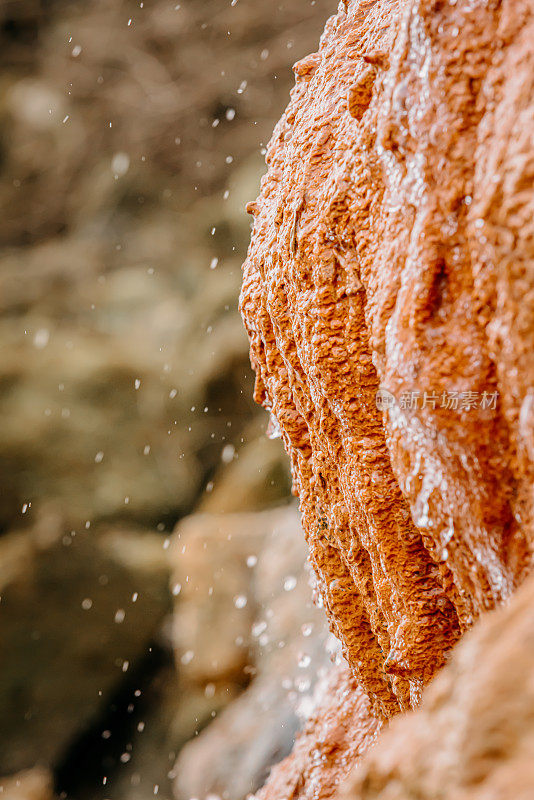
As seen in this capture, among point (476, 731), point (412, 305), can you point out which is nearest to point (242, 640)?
point (412, 305)

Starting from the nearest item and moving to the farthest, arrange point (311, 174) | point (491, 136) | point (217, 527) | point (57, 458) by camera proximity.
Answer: point (491, 136), point (311, 174), point (217, 527), point (57, 458)

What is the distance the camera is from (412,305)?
1235mm

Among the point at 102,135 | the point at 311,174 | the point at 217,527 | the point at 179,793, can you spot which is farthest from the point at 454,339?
the point at 102,135

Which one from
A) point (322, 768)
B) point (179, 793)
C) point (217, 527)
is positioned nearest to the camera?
point (322, 768)

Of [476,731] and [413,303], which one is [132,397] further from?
[476,731]

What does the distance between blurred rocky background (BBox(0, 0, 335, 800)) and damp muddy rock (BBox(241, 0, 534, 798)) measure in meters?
3.71

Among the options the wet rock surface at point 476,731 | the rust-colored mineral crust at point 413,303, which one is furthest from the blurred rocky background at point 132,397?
the wet rock surface at point 476,731

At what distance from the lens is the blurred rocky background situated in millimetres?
5840

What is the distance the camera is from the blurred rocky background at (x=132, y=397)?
5.84 metres

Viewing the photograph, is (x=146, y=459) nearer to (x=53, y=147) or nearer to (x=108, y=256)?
(x=108, y=256)

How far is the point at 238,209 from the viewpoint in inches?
295

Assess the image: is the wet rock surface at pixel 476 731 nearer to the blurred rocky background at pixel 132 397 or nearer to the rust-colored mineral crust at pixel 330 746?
the rust-colored mineral crust at pixel 330 746

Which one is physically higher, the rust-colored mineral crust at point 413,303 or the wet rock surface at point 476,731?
the rust-colored mineral crust at point 413,303

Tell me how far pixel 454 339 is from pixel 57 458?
20.6ft
